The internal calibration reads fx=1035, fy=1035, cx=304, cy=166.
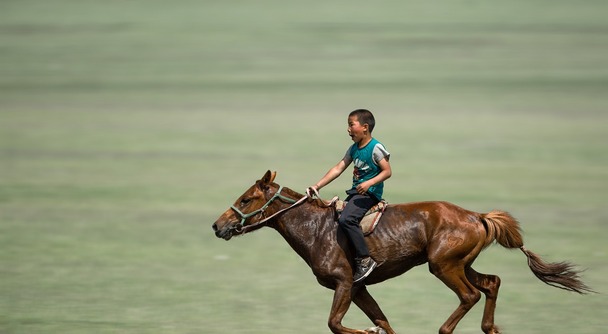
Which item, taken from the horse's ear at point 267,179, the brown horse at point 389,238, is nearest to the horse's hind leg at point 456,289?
the brown horse at point 389,238

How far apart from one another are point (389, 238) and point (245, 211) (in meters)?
1.31

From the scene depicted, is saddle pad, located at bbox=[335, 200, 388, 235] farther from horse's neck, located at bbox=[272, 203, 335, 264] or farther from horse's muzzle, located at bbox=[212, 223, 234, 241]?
horse's muzzle, located at bbox=[212, 223, 234, 241]

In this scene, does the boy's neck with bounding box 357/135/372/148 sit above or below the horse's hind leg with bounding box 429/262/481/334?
above

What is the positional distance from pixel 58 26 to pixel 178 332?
1843 inches

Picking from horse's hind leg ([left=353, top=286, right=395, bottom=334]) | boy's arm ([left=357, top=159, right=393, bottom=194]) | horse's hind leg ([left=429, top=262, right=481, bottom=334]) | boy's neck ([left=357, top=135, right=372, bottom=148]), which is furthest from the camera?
horse's hind leg ([left=353, top=286, right=395, bottom=334])

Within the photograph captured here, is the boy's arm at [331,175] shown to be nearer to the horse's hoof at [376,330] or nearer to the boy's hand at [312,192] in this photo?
the boy's hand at [312,192]

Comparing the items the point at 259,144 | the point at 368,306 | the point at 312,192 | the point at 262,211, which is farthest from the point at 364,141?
the point at 259,144

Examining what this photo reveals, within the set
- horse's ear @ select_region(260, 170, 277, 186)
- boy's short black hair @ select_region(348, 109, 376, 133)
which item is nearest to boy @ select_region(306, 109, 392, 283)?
boy's short black hair @ select_region(348, 109, 376, 133)

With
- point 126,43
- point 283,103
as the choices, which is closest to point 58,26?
point 126,43

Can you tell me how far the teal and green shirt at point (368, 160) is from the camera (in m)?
8.93

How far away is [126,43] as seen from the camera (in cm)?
5019

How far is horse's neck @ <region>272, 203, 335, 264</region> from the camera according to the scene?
9312 mm

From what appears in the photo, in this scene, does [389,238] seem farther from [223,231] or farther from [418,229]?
[223,231]

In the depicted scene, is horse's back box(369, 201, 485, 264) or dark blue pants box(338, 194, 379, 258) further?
horse's back box(369, 201, 485, 264)
